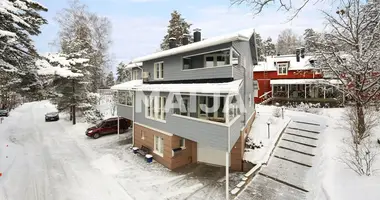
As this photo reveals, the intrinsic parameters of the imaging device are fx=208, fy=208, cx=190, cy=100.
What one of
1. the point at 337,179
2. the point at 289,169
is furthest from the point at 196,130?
the point at 337,179

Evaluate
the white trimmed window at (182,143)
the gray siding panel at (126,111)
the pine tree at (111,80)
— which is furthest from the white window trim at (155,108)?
the pine tree at (111,80)

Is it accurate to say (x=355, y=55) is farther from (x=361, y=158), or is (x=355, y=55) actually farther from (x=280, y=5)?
(x=280, y=5)

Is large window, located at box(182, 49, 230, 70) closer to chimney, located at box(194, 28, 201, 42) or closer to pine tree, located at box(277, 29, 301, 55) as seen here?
chimney, located at box(194, 28, 201, 42)

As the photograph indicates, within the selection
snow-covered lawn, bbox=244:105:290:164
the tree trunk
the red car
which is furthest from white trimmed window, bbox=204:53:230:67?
the red car

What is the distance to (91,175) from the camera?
1251 cm

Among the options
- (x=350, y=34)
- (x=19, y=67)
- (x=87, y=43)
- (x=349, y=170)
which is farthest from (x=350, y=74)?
(x=87, y=43)

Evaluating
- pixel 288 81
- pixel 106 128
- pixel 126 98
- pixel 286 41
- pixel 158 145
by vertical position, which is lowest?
pixel 158 145

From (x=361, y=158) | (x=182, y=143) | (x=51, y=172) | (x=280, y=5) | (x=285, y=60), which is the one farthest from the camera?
(x=285, y=60)

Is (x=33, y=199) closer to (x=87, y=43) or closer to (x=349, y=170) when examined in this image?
(x=349, y=170)

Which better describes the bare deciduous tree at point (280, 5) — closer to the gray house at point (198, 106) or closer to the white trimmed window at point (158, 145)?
the gray house at point (198, 106)

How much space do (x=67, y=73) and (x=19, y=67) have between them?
2.35m

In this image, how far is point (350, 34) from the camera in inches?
Answer: 542

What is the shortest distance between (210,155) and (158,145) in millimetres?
3882

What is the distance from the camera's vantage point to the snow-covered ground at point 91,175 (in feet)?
34.2
